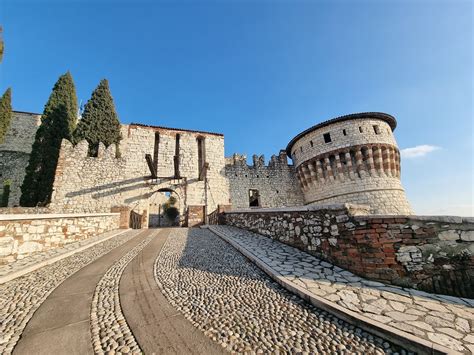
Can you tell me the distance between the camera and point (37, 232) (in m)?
5.20

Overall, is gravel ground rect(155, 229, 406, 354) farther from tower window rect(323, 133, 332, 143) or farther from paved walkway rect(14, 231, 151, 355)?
tower window rect(323, 133, 332, 143)

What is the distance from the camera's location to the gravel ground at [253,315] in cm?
183

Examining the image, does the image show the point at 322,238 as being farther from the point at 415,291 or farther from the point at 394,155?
the point at 394,155

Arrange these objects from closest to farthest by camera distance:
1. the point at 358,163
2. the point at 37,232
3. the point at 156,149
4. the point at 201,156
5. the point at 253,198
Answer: the point at 37,232 < the point at 358,163 < the point at 156,149 < the point at 201,156 < the point at 253,198

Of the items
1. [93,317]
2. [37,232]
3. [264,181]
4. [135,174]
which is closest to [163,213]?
[135,174]

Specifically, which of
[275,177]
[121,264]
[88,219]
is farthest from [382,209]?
[88,219]

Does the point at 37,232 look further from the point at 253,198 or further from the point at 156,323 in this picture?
the point at 253,198

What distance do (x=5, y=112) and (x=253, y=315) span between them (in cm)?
2990

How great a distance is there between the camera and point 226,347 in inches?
70.4

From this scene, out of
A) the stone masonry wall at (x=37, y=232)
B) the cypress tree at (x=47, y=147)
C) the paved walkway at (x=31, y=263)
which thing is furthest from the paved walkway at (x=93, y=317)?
the cypress tree at (x=47, y=147)

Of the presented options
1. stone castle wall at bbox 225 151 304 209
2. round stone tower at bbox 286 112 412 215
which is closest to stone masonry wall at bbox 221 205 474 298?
round stone tower at bbox 286 112 412 215

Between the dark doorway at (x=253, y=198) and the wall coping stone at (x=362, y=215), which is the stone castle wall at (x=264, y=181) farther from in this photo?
the wall coping stone at (x=362, y=215)

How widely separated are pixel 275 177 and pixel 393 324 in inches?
652

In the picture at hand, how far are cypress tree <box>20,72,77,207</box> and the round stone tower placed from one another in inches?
799
